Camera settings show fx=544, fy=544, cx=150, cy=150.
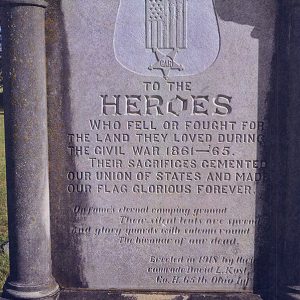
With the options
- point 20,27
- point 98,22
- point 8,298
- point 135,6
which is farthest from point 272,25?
point 8,298

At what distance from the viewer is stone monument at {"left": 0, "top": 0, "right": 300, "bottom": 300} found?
350 cm

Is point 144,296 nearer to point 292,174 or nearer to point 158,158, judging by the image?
point 158,158

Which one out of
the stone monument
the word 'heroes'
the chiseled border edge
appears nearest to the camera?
the chiseled border edge

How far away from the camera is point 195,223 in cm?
373

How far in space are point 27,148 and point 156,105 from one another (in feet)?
2.92

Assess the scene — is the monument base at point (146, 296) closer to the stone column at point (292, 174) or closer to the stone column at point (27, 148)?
the stone column at point (27, 148)

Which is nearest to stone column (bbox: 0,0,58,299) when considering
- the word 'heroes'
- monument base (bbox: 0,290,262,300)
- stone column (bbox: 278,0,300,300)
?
monument base (bbox: 0,290,262,300)

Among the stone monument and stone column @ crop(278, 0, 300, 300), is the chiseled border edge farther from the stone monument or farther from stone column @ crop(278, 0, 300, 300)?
stone column @ crop(278, 0, 300, 300)

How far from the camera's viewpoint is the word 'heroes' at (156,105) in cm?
362

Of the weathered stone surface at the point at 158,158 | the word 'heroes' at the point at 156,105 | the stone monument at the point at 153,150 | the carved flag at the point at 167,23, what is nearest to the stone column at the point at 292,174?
the stone monument at the point at 153,150

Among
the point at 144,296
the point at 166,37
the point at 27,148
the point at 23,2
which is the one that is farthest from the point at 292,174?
the point at 23,2

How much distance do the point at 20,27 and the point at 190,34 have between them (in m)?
1.09

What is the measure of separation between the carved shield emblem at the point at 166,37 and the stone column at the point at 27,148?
0.54 m

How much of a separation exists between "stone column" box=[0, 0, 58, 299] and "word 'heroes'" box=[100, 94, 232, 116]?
1.48 ft
